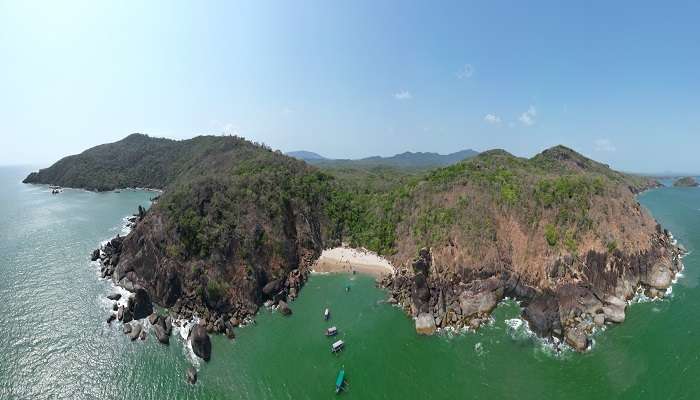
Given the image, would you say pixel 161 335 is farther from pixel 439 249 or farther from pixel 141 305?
pixel 439 249

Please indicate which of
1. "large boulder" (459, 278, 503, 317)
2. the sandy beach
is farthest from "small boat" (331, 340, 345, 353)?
the sandy beach

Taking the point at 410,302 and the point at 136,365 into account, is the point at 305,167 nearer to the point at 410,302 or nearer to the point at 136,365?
the point at 410,302

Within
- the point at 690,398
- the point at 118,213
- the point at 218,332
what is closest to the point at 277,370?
the point at 218,332

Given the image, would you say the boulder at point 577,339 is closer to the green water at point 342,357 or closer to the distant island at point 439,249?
the distant island at point 439,249

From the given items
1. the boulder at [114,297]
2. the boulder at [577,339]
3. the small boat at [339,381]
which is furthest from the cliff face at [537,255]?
the boulder at [114,297]

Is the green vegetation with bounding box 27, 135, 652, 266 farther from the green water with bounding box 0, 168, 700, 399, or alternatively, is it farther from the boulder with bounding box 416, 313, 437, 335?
the boulder with bounding box 416, 313, 437, 335

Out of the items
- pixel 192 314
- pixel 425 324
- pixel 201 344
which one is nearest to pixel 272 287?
pixel 192 314
